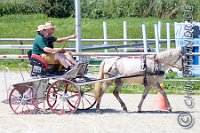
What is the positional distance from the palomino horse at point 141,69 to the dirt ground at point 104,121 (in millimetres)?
439

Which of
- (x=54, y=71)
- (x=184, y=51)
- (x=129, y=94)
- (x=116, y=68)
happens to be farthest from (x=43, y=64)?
(x=129, y=94)

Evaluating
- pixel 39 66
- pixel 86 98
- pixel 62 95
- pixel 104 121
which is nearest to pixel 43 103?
pixel 62 95

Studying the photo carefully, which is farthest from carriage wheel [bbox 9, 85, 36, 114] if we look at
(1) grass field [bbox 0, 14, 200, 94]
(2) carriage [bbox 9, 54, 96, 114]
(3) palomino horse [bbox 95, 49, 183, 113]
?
(1) grass field [bbox 0, 14, 200, 94]

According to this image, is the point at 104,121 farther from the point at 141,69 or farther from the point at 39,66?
the point at 39,66

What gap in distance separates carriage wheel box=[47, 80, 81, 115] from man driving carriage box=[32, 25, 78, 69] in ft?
1.27

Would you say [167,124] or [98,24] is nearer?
[167,124]

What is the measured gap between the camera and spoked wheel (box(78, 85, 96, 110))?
47.6 ft

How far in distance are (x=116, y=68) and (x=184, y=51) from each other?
56.7 inches

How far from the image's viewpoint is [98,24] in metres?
39.1

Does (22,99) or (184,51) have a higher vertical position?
(184,51)

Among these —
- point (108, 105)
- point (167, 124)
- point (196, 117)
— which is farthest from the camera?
point (108, 105)

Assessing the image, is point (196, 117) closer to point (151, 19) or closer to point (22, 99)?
point (22, 99)

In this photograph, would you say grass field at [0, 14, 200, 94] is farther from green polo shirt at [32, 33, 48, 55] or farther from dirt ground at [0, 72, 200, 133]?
green polo shirt at [32, 33, 48, 55]

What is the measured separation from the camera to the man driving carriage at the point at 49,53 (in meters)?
13.7
